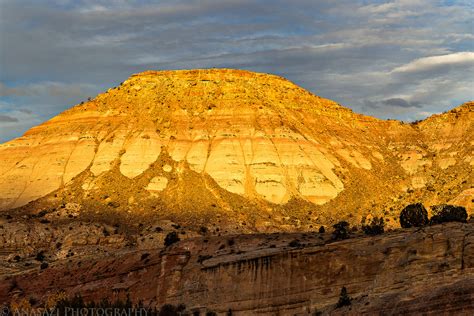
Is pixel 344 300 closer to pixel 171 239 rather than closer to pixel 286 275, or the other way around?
pixel 286 275

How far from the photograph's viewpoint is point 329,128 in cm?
13425

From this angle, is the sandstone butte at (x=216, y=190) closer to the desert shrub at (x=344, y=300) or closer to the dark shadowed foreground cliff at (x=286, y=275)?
the dark shadowed foreground cliff at (x=286, y=275)

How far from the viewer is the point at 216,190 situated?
11700 centimetres

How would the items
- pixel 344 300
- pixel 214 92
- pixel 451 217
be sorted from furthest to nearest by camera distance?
pixel 214 92, pixel 451 217, pixel 344 300

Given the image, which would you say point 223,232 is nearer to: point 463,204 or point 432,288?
point 463,204

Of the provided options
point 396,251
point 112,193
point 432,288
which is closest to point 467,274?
point 432,288

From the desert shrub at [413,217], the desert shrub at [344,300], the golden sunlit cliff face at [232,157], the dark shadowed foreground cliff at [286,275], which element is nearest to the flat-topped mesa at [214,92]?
the golden sunlit cliff face at [232,157]

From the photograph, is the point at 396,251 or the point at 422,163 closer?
the point at 396,251

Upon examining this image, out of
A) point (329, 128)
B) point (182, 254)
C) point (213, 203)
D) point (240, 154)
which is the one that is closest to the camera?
point (182, 254)

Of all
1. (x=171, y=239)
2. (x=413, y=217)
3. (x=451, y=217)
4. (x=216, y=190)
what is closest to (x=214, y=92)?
(x=216, y=190)

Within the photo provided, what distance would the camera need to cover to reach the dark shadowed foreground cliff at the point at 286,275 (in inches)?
2319

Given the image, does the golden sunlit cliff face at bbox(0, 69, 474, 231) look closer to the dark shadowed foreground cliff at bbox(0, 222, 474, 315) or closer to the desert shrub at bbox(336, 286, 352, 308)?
the dark shadowed foreground cliff at bbox(0, 222, 474, 315)

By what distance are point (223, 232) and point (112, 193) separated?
1744 cm

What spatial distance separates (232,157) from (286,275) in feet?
168
